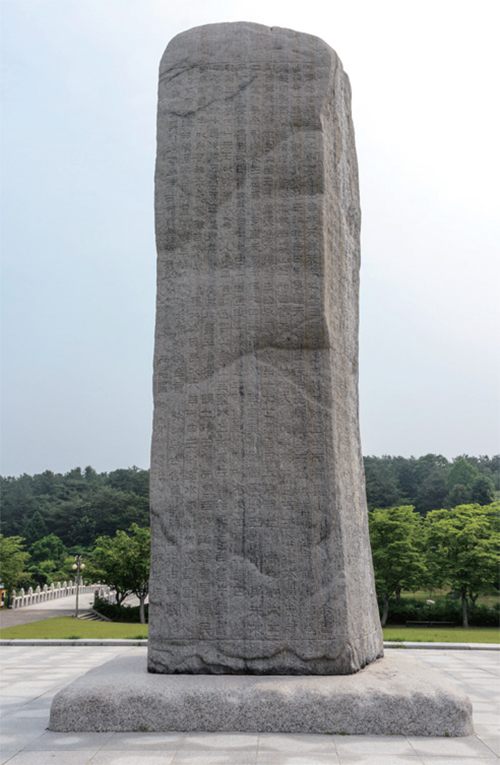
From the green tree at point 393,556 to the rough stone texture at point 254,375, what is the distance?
565 inches

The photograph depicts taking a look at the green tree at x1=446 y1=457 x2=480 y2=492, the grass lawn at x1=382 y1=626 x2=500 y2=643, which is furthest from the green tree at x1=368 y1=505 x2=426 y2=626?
the green tree at x1=446 y1=457 x2=480 y2=492

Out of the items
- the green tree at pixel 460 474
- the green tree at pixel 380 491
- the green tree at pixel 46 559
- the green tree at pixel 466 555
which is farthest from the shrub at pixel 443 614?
the green tree at pixel 460 474

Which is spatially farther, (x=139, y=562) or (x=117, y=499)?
(x=117, y=499)

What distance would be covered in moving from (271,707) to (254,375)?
6.84ft

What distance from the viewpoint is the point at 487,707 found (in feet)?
15.0

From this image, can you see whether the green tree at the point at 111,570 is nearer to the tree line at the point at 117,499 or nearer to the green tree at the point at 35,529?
the tree line at the point at 117,499

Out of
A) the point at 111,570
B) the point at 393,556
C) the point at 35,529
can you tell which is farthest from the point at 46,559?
the point at 393,556

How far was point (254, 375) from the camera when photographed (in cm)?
436

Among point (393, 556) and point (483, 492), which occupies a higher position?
point (483, 492)

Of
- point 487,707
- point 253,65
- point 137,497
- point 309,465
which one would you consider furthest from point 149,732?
point 137,497

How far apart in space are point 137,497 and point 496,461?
42.7m

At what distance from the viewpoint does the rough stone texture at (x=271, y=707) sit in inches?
139

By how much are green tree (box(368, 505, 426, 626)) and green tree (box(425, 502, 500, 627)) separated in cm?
64

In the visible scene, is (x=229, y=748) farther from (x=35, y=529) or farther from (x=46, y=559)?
(x=35, y=529)
